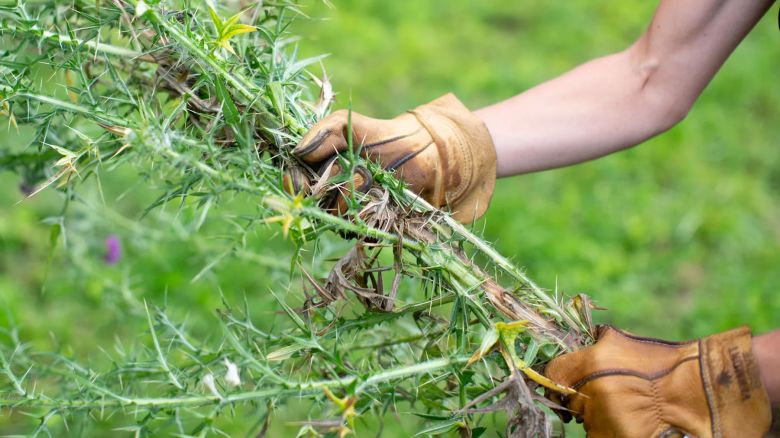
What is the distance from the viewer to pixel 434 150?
68.1 inches

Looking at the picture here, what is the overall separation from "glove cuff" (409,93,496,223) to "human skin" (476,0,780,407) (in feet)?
0.20

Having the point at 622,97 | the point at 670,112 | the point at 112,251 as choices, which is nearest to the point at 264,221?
the point at 622,97

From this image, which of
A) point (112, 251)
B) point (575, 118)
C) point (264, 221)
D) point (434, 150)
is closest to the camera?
point (264, 221)

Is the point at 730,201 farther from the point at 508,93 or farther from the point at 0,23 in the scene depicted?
the point at 0,23

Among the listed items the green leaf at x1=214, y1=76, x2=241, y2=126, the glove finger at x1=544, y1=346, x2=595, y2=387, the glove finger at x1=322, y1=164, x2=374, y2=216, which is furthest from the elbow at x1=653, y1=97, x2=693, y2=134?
the green leaf at x1=214, y1=76, x2=241, y2=126

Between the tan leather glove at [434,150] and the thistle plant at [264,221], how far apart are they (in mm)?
90

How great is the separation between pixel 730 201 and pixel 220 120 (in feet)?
10.2

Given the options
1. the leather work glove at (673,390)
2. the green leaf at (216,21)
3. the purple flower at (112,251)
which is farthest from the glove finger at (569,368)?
the purple flower at (112,251)

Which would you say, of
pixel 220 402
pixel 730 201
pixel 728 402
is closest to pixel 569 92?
pixel 728 402

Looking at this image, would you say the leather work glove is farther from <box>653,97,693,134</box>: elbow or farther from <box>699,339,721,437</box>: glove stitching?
<box>653,97,693,134</box>: elbow

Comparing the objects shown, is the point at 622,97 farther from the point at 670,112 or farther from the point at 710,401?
the point at 710,401

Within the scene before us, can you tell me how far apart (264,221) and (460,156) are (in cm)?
66

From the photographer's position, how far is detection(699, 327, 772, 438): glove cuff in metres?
1.51

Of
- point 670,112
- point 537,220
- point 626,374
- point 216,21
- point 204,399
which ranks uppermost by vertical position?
point 216,21
